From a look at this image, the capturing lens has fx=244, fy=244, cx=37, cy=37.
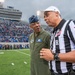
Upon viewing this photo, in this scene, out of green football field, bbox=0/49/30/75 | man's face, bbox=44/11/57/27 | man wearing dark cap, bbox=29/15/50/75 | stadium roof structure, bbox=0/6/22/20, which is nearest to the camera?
man's face, bbox=44/11/57/27

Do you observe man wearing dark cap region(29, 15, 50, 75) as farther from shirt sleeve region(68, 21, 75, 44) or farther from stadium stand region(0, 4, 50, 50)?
stadium stand region(0, 4, 50, 50)

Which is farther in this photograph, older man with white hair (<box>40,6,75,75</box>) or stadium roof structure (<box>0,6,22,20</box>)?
stadium roof structure (<box>0,6,22,20</box>)

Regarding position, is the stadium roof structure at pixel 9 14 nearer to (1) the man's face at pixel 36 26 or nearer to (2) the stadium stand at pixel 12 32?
(2) the stadium stand at pixel 12 32

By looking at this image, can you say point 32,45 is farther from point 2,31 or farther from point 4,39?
point 2,31

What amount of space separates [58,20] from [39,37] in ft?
5.83

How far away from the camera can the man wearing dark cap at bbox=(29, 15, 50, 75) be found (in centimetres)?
493

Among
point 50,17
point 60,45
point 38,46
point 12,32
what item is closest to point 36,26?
point 38,46

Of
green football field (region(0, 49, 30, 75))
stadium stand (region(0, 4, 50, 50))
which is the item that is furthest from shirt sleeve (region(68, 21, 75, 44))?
stadium stand (region(0, 4, 50, 50))

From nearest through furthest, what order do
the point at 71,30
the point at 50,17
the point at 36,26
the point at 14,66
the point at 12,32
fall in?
the point at 71,30 → the point at 50,17 → the point at 36,26 → the point at 14,66 → the point at 12,32

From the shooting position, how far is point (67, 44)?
3.16 m

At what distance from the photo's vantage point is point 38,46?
195 inches

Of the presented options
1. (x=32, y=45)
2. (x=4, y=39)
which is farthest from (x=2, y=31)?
(x=32, y=45)

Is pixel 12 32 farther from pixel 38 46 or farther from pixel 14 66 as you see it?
pixel 38 46

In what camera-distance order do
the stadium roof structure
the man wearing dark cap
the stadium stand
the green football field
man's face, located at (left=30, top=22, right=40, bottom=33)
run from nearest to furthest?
the man wearing dark cap, man's face, located at (left=30, top=22, right=40, bottom=33), the green football field, the stadium stand, the stadium roof structure
